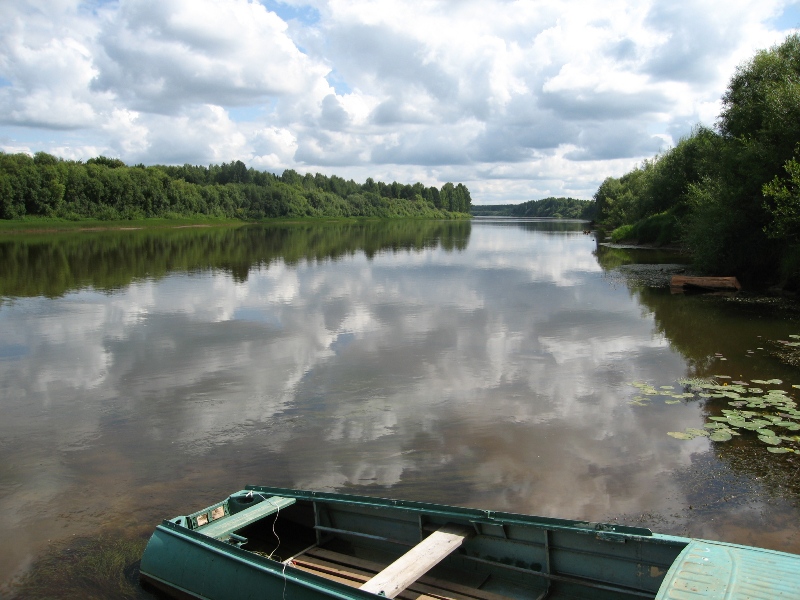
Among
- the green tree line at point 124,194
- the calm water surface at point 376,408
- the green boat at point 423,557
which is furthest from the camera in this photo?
the green tree line at point 124,194

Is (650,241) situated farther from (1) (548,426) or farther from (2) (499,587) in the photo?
(2) (499,587)

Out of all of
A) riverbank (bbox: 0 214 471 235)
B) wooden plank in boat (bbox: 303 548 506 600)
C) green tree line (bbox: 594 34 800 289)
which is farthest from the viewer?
riverbank (bbox: 0 214 471 235)

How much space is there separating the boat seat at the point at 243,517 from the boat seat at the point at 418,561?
214 cm

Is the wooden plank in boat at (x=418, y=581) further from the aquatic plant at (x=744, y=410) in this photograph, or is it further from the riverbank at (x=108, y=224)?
the riverbank at (x=108, y=224)

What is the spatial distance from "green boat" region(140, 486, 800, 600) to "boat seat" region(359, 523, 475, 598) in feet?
0.04

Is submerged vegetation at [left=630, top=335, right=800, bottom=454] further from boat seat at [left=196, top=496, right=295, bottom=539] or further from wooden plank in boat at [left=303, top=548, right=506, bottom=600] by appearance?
boat seat at [left=196, top=496, right=295, bottom=539]

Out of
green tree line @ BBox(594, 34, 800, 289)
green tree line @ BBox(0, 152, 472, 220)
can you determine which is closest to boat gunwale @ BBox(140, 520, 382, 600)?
green tree line @ BBox(594, 34, 800, 289)

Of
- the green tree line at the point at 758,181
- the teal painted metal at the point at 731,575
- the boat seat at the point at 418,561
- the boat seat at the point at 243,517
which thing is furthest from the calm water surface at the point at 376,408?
the green tree line at the point at 758,181

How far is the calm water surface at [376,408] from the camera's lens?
10082 mm

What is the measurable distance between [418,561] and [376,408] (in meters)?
7.29

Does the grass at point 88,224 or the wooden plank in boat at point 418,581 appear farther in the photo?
the grass at point 88,224

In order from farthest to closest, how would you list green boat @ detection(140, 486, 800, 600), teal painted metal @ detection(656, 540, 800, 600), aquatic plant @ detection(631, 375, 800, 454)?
aquatic plant @ detection(631, 375, 800, 454)
green boat @ detection(140, 486, 800, 600)
teal painted metal @ detection(656, 540, 800, 600)

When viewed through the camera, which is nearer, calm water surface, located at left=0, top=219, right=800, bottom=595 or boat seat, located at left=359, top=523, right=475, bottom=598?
boat seat, located at left=359, top=523, right=475, bottom=598

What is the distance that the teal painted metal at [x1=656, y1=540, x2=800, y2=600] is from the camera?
5.55 m
